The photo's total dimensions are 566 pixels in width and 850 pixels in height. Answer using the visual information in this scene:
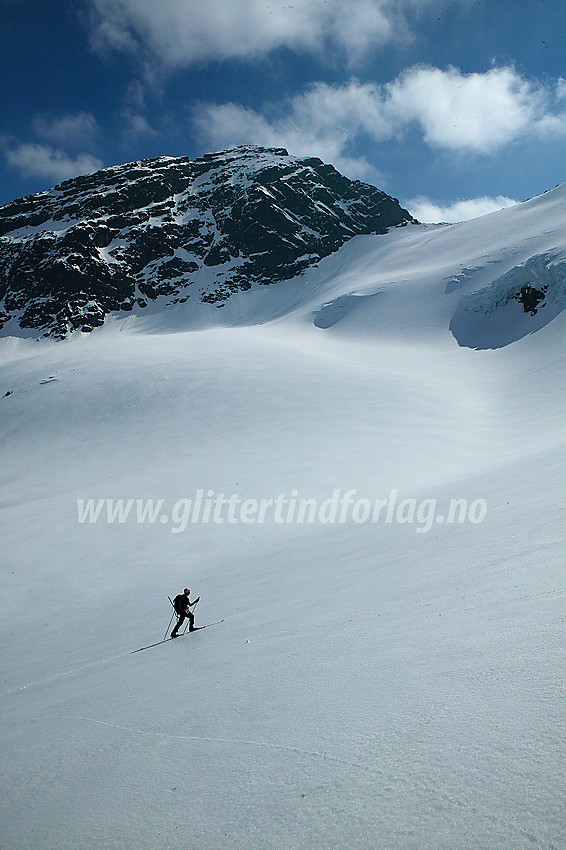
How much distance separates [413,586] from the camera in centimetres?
605

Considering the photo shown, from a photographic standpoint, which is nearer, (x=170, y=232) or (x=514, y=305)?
(x=514, y=305)

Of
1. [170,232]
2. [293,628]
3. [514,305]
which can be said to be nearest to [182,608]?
[293,628]

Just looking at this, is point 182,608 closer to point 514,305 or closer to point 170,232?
point 514,305

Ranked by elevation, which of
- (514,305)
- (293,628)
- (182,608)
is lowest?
(293,628)

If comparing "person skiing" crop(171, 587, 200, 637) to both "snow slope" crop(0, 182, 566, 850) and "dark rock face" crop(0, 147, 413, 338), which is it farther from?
"dark rock face" crop(0, 147, 413, 338)

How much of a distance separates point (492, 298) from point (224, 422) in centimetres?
3419

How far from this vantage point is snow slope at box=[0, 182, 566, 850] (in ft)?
8.03

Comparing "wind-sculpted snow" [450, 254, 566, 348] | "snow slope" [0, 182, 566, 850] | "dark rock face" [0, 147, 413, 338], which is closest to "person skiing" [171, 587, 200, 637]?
"snow slope" [0, 182, 566, 850]

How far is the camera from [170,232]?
354 feet

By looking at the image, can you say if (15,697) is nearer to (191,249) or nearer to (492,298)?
(492,298)

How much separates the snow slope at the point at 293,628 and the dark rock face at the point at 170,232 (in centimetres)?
6916

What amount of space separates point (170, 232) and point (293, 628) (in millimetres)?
118105

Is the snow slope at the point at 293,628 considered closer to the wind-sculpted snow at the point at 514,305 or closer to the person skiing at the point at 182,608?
the person skiing at the point at 182,608

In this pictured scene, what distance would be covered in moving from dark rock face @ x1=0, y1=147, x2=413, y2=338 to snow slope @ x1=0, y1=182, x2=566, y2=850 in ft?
227
